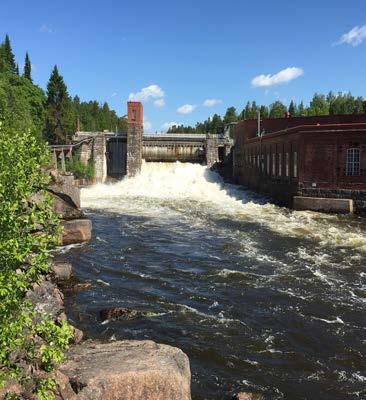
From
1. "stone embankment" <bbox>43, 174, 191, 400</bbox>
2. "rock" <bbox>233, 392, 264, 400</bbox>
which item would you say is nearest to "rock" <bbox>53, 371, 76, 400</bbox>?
"stone embankment" <bbox>43, 174, 191, 400</bbox>

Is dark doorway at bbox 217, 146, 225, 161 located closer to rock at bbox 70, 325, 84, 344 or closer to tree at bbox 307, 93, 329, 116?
rock at bbox 70, 325, 84, 344

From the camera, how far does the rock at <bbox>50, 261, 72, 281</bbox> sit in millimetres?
15001

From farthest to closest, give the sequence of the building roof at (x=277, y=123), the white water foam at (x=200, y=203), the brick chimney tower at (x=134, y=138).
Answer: the building roof at (x=277, y=123) < the brick chimney tower at (x=134, y=138) < the white water foam at (x=200, y=203)

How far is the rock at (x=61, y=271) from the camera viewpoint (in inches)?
591

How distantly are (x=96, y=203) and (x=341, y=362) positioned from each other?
28.1 meters

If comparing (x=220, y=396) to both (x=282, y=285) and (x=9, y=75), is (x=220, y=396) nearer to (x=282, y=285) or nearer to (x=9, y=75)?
(x=282, y=285)

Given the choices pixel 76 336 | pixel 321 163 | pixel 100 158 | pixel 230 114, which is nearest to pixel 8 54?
pixel 100 158

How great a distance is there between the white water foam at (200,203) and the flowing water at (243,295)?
0.23m

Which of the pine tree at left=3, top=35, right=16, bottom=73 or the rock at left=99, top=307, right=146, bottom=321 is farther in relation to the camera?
the pine tree at left=3, top=35, right=16, bottom=73

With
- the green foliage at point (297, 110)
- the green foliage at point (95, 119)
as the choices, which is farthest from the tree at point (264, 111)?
the green foliage at point (95, 119)

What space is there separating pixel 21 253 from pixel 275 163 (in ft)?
118

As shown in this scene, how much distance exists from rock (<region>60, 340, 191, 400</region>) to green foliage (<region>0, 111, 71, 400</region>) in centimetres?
79

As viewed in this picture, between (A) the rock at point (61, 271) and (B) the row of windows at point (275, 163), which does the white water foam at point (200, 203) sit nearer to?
(B) the row of windows at point (275, 163)

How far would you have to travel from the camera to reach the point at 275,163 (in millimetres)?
40375
